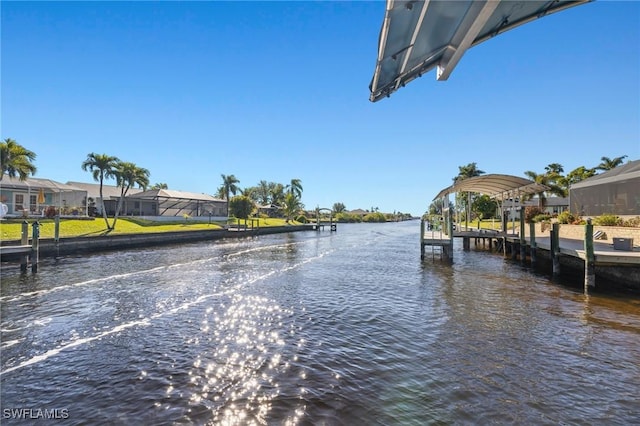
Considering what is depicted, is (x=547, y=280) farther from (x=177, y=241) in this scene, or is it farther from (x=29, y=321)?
(x=177, y=241)

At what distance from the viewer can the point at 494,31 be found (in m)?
4.42

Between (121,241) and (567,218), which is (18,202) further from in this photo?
(567,218)

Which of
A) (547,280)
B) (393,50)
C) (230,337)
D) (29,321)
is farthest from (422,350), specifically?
(547,280)

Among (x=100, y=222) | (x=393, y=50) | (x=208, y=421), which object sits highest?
(x=393, y=50)

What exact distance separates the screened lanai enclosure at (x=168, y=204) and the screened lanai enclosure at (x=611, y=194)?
49.7 m

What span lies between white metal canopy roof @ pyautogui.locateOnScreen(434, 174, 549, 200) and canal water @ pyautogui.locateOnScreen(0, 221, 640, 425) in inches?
451

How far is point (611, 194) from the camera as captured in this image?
23188mm

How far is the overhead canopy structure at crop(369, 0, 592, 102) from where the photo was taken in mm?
3678

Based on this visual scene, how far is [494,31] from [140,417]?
26.1 ft

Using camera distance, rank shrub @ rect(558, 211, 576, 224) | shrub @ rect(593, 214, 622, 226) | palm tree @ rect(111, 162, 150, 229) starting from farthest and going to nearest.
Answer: palm tree @ rect(111, 162, 150, 229) < shrub @ rect(558, 211, 576, 224) < shrub @ rect(593, 214, 622, 226)

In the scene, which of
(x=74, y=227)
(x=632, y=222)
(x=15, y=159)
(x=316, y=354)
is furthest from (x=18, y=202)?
(x=632, y=222)

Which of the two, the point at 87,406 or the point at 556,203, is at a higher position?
the point at 556,203

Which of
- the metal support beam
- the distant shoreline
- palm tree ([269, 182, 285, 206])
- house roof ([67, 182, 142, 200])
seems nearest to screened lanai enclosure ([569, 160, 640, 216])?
the metal support beam

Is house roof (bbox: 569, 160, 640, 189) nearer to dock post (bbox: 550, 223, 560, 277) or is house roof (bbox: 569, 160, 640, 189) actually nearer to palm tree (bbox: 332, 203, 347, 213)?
dock post (bbox: 550, 223, 560, 277)
